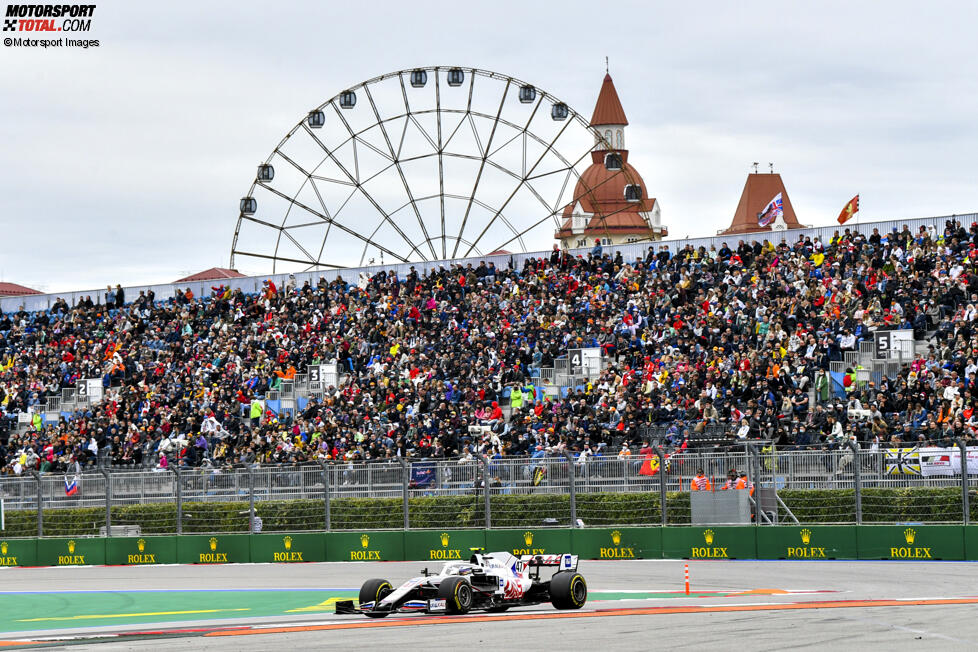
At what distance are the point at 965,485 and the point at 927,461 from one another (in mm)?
687

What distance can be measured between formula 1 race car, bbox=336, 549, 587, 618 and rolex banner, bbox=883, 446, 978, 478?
318 inches

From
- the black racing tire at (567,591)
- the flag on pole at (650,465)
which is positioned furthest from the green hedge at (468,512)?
Answer: the black racing tire at (567,591)

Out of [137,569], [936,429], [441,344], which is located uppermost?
[441,344]

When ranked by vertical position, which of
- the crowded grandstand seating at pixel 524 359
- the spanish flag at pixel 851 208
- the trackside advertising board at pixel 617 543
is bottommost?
the trackside advertising board at pixel 617 543

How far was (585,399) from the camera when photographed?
33.4 metres

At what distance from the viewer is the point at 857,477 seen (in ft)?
75.4

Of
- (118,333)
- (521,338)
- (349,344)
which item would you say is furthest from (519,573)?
(118,333)

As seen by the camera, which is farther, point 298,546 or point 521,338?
point 521,338

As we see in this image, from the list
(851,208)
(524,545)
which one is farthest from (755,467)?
(851,208)

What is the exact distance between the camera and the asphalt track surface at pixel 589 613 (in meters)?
13.0

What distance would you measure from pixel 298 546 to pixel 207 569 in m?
1.89

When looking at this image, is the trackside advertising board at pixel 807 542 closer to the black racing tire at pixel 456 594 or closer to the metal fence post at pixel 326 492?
the metal fence post at pixel 326 492

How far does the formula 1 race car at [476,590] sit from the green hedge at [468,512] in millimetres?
8291

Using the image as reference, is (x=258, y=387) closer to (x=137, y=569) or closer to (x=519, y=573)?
(x=137, y=569)
